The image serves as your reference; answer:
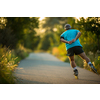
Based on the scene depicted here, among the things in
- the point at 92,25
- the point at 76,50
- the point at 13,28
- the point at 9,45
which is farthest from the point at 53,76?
the point at 13,28

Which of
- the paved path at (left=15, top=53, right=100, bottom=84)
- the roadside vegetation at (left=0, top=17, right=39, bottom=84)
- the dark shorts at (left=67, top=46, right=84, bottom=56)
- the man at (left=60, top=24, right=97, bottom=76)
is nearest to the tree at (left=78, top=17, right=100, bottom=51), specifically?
→ the paved path at (left=15, top=53, right=100, bottom=84)

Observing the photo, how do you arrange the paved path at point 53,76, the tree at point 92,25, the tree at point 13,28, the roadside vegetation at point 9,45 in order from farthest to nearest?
1. the tree at point 13,28
2. the tree at point 92,25
3. the paved path at point 53,76
4. the roadside vegetation at point 9,45

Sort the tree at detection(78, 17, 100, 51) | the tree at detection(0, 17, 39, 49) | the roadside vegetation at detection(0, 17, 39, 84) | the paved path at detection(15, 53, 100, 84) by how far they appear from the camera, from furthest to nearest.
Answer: the tree at detection(0, 17, 39, 49) → the tree at detection(78, 17, 100, 51) → the paved path at detection(15, 53, 100, 84) → the roadside vegetation at detection(0, 17, 39, 84)

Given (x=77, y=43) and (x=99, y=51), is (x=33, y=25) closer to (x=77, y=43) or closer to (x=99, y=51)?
(x=99, y=51)

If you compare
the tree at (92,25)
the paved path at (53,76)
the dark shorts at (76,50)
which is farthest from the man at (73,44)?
the tree at (92,25)

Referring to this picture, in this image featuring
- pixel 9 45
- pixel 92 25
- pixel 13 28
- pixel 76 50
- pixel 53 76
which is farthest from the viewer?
pixel 13 28

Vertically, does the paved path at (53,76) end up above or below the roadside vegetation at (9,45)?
below

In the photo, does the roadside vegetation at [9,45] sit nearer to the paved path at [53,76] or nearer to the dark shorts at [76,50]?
the paved path at [53,76]

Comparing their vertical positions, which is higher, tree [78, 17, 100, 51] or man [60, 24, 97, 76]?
tree [78, 17, 100, 51]

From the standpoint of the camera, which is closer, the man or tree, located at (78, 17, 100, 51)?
the man

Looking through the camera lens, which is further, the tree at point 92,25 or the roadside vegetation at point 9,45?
the tree at point 92,25

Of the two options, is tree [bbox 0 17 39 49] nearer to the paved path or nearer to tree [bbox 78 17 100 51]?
the paved path

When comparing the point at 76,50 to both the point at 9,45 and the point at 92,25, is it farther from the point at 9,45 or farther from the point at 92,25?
the point at 9,45

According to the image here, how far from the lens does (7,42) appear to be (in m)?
12.3
